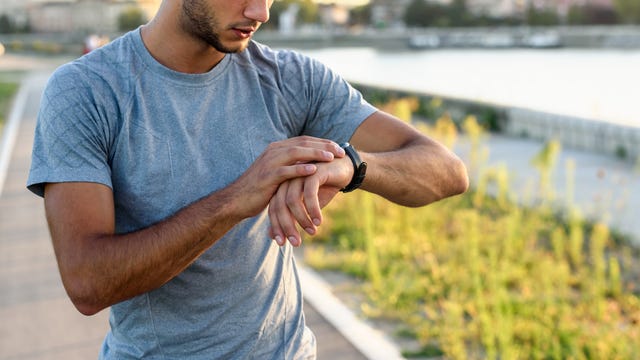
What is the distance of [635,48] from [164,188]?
76.7 meters

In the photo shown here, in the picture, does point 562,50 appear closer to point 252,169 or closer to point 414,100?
point 414,100

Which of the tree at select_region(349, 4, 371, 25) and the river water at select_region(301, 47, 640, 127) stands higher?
the river water at select_region(301, 47, 640, 127)

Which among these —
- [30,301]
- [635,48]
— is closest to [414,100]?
[30,301]

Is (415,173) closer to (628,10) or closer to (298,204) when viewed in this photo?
(298,204)

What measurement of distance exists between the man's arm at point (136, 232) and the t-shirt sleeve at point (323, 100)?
1.11 ft

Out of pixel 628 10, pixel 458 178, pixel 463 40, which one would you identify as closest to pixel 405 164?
pixel 458 178

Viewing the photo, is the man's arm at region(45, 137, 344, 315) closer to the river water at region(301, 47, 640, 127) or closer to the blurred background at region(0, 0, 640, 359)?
the blurred background at region(0, 0, 640, 359)

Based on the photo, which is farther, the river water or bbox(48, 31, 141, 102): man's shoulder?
the river water

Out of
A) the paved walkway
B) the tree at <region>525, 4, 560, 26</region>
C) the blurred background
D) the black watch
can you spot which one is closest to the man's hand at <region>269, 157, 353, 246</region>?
the black watch

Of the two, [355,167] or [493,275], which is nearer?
[355,167]

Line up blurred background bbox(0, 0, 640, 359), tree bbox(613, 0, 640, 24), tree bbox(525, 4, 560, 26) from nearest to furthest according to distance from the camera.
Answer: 1. blurred background bbox(0, 0, 640, 359)
2. tree bbox(613, 0, 640, 24)
3. tree bbox(525, 4, 560, 26)

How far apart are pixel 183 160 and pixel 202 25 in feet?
0.95

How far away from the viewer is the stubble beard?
75.3 inches

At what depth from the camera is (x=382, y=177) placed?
6.95 ft
